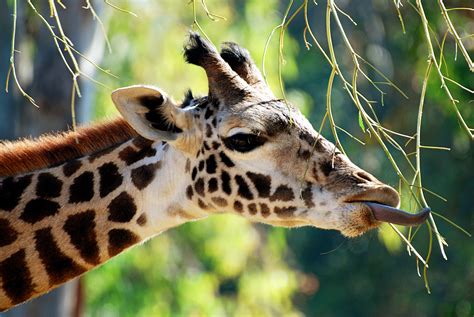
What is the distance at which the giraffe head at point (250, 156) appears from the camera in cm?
606

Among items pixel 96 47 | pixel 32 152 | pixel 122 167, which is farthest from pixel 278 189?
pixel 96 47

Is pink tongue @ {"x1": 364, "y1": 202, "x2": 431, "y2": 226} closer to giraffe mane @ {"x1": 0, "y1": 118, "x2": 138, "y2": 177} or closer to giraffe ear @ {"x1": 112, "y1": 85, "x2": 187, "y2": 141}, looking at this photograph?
giraffe ear @ {"x1": 112, "y1": 85, "x2": 187, "y2": 141}

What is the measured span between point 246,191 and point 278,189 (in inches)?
8.2

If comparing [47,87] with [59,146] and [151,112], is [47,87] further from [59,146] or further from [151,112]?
[151,112]

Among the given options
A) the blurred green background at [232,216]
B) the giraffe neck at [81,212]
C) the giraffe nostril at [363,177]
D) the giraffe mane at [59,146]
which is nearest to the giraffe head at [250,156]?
the giraffe nostril at [363,177]

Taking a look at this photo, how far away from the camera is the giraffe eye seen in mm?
6227

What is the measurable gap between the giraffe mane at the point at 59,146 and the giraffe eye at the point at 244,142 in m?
0.68

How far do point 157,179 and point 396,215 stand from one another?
4.97ft

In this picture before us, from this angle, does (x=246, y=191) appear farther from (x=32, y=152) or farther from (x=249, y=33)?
(x=249, y=33)

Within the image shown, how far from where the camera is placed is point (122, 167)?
6445mm

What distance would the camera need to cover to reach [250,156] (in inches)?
246

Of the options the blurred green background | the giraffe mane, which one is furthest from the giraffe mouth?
the blurred green background

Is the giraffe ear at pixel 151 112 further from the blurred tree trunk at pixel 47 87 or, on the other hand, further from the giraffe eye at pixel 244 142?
the blurred tree trunk at pixel 47 87

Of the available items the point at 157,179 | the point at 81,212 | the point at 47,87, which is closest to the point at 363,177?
the point at 157,179
